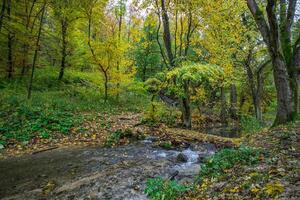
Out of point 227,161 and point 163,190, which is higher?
point 227,161

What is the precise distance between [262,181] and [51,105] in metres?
13.1

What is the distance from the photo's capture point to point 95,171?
7590 millimetres

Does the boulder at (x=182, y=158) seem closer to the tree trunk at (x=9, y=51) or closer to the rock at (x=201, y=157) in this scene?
the rock at (x=201, y=157)

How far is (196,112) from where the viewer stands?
21219 millimetres

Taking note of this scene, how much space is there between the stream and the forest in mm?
37

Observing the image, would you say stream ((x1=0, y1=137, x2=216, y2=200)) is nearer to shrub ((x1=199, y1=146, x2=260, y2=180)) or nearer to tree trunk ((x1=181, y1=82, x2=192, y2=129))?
shrub ((x1=199, y1=146, x2=260, y2=180))

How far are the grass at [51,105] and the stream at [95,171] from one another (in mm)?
2538

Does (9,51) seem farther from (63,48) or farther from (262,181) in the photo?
(262,181)

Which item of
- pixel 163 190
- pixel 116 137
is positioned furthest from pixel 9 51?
pixel 163 190

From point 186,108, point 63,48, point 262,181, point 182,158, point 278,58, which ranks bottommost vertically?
point 182,158

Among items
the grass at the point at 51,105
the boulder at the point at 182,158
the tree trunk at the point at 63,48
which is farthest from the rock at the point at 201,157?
the tree trunk at the point at 63,48

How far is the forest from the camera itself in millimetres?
5992

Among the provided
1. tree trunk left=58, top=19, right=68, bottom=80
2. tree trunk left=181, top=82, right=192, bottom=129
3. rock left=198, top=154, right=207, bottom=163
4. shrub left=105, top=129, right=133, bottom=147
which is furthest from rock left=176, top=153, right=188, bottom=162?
tree trunk left=58, top=19, right=68, bottom=80

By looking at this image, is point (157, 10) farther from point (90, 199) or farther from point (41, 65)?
point (41, 65)
